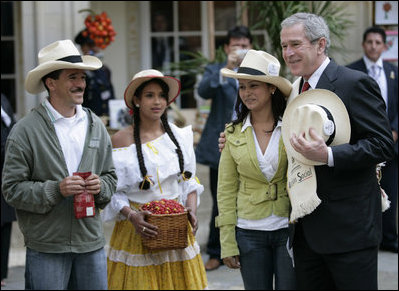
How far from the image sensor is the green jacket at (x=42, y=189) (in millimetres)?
4102

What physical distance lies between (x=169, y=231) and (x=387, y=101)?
12.4 feet

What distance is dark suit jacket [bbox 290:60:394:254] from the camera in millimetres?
3643

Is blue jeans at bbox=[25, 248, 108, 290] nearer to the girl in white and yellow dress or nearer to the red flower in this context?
the girl in white and yellow dress

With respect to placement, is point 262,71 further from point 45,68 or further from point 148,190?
point 45,68

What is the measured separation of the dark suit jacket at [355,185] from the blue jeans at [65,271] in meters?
A: 1.36

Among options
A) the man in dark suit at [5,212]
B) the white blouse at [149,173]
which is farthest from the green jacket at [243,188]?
the man in dark suit at [5,212]

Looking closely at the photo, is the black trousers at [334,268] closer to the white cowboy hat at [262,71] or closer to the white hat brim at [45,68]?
the white cowboy hat at [262,71]

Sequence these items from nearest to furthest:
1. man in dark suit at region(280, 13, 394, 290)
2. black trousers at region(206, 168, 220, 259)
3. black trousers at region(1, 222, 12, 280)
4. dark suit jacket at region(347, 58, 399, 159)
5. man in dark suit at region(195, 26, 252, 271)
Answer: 1. man in dark suit at region(280, 13, 394, 290)
2. black trousers at region(1, 222, 12, 280)
3. man in dark suit at region(195, 26, 252, 271)
4. black trousers at region(206, 168, 220, 259)
5. dark suit jacket at region(347, 58, 399, 159)

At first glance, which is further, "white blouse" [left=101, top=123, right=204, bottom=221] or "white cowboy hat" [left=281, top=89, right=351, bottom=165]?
"white blouse" [left=101, top=123, right=204, bottom=221]

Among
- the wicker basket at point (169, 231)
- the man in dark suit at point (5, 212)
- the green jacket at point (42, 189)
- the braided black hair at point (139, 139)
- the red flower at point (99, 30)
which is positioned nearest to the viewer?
the green jacket at point (42, 189)

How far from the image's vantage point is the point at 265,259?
4.25 metres

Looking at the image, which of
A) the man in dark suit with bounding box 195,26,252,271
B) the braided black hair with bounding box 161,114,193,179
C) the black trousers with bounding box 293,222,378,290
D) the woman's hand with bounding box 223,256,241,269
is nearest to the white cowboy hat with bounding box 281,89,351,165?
the black trousers with bounding box 293,222,378,290

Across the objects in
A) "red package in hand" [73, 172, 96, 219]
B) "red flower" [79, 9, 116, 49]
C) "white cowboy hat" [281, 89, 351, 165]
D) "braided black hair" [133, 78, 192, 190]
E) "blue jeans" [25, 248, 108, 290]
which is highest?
"red flower" [79, 9, 116, 49]

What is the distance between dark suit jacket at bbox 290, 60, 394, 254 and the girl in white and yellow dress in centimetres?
136
